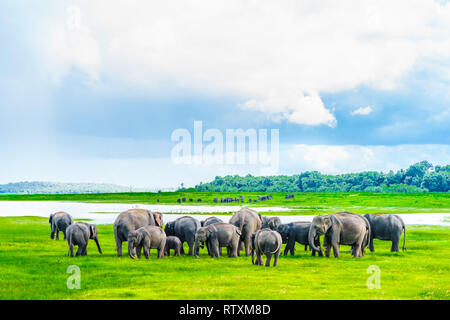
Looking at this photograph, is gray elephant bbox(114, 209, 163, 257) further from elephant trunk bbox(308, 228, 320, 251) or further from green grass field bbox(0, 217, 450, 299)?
elephant trunk bbox(308, 228, 320, 251)

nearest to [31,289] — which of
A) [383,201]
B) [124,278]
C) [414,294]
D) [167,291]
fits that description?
[124,278]

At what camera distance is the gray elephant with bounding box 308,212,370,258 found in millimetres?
25594

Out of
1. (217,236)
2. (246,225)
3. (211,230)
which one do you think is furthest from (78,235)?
(246,225)

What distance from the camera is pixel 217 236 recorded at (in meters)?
25.0

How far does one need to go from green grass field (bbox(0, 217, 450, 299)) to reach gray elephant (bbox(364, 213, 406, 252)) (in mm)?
786

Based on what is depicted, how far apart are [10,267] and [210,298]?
10675 mm

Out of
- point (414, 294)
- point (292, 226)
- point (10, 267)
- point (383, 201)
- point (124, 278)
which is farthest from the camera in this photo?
point (383, 201)

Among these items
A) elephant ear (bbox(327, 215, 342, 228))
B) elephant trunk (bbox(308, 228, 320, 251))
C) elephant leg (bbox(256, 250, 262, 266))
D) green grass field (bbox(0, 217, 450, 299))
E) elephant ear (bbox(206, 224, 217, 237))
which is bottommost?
green grass field (bbox(0, 217, 450, 299))

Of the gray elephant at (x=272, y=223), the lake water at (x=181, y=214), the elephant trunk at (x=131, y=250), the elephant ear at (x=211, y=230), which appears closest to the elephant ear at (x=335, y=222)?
the gray elephant at (x=272, y=223)

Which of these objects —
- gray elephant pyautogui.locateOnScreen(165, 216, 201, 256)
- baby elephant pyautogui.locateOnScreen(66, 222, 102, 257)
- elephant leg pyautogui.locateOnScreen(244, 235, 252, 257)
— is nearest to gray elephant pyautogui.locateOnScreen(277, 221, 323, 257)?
elephant leg pyautogui.locateOnScreen(244, 235, 252, 257)

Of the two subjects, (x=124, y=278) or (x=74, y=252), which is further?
(x=74, y=252)
